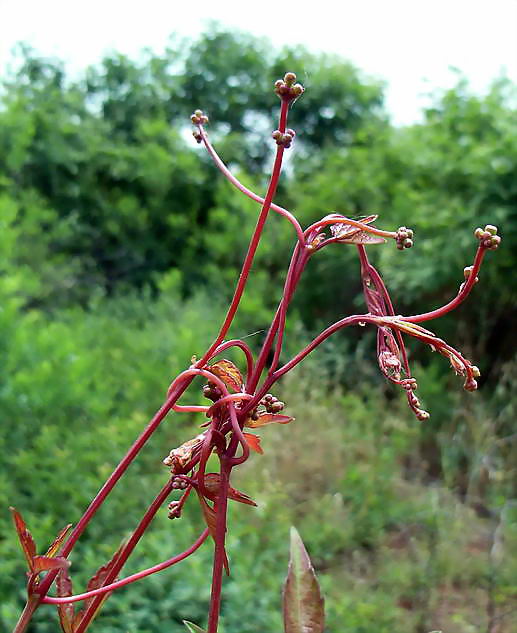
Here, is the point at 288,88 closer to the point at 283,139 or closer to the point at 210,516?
the point at 283,139

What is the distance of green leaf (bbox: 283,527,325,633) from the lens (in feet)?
1.21

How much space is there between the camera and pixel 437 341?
0.27 meters

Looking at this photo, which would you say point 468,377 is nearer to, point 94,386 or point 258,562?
point 258,562

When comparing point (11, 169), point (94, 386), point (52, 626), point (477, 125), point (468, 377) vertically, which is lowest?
point (52, 626)

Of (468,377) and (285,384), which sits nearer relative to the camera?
(468,377)

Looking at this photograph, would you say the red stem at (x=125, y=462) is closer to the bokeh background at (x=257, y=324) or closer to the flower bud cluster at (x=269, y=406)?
the flower bud cluster at (x=269, y=406)

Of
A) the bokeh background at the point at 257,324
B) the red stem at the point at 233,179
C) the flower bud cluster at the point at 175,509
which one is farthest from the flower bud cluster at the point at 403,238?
the bokeh background at the point at 257,324

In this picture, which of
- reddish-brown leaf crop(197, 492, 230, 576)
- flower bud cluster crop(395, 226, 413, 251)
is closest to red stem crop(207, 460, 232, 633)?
reddish-brown leaf crop(197, 492, 230, 576)

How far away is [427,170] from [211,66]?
1818 millimetres

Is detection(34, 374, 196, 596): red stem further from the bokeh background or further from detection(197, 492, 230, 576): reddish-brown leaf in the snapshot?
the bokeh background

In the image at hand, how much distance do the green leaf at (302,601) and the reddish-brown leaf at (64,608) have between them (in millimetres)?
120

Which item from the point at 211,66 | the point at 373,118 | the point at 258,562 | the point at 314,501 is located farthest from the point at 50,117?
the point at 258,562

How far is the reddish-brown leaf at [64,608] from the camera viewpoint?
0.31 meters

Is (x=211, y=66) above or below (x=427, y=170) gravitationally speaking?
above
